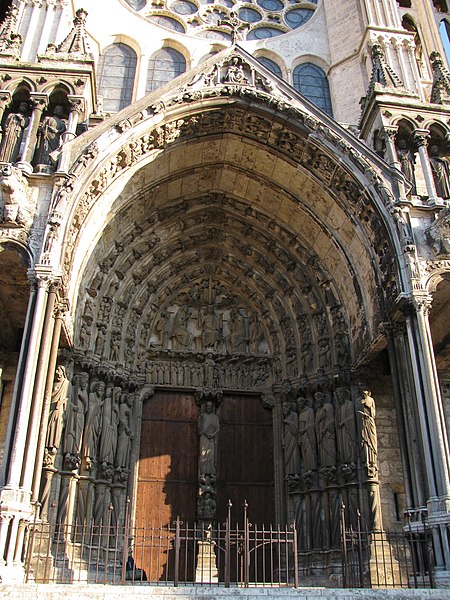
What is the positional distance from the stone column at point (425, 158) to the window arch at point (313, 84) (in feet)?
12.2

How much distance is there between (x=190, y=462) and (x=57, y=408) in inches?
113

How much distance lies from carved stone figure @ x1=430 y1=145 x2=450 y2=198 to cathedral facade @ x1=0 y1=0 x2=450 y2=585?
0.03 meters

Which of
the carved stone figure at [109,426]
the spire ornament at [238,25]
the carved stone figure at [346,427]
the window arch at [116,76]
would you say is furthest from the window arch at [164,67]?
the carved stone figure at [346,427]

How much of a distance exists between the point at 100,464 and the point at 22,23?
8706 mm

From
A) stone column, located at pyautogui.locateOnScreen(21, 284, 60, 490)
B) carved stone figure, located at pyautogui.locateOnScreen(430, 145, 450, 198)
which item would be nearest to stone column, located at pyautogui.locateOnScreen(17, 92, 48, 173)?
stone column, located at pyautogui.locateOnScreen(21, 284, 60, 490)

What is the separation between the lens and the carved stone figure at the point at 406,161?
34.1 ft

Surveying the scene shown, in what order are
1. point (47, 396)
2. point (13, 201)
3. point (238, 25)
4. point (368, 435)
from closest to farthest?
point (47, 396) < point (13, 201) < point (368, 435) < point (238, 25)

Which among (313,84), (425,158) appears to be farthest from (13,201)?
(313,84)

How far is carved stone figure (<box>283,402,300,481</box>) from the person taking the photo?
34.5ft

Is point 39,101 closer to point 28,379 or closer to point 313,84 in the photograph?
point 28,379

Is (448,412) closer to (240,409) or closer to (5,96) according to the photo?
(240,409)

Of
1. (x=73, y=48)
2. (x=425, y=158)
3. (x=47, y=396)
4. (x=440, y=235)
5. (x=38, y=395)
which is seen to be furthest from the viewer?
(x=73, y=48)

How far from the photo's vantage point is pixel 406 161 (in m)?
10.6

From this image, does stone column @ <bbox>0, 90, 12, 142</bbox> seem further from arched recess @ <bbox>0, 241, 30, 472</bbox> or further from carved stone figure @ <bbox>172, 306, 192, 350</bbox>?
carved stone figure @ <bbox>172, 306, 192, 350</bbox>
